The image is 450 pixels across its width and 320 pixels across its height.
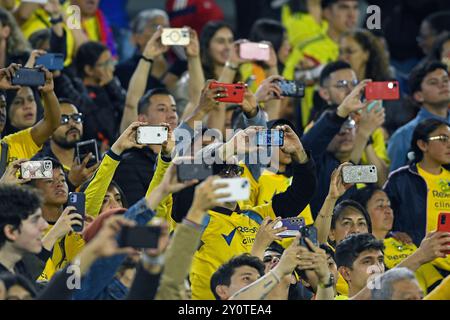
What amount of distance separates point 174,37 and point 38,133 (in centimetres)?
152

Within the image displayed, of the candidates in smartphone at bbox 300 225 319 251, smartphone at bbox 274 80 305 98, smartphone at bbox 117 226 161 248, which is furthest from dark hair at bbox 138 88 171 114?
smartphone at bbox 117 226 161 248

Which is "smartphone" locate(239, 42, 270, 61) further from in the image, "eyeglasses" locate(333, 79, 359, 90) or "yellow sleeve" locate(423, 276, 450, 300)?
"yellow sleeve" locate(423, 276, 450, 300)

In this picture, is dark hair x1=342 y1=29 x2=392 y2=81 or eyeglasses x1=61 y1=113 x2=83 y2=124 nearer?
eyeglasses x1=61 y1=113 x2=83 y2=124

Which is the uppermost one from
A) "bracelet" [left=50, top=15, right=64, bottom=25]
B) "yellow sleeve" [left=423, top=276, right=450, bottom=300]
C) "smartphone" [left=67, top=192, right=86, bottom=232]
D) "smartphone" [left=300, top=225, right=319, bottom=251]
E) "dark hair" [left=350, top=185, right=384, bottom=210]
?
"bracelet" [left=50, top=15, right=64, bottom=25]

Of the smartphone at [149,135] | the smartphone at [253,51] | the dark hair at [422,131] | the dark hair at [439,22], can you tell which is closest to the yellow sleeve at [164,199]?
the smartphone at [149,135]

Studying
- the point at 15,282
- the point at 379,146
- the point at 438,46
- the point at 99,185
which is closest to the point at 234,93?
the point at 99,185

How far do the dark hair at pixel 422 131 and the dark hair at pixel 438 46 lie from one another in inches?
85.1

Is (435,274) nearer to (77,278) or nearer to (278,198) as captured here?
(278,198)

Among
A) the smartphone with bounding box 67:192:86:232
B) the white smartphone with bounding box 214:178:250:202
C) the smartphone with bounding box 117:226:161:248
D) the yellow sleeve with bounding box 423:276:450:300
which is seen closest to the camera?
the smartphone with bounding box 117:226:161:248

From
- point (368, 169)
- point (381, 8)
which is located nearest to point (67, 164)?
point (368, 169)

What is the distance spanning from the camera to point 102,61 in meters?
11.3

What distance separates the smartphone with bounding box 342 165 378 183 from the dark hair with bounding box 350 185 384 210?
1076 millimetres

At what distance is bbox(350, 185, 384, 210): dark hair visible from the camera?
9961mm

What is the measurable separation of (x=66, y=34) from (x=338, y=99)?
2.13 meters
